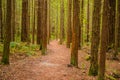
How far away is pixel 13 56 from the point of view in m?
14.9

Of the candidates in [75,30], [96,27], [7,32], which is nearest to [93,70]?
[96,27]

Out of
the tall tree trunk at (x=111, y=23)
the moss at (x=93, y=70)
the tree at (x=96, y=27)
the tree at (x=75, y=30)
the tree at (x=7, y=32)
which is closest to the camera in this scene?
the tree at (x=96, y=27)

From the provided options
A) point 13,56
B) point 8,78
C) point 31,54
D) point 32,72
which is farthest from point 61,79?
point 31,54

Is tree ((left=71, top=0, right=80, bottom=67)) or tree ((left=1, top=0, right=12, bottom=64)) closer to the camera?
tree ((left=1, top=0, right=12, bottom=64))

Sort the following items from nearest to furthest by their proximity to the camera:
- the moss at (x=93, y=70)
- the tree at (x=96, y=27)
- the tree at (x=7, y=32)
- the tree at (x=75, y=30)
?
1. the tree at (x=96, y=27)
2. the tree at (x=7, y=32)
3. the moss at (x=93, y=70)
4. the tree at (x=75, y=30)

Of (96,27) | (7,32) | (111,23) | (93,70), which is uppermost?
(111,23)

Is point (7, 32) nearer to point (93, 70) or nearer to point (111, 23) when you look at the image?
point (93, 70)

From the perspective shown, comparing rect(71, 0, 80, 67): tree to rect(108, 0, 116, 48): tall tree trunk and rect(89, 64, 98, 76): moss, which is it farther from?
rect(108, 0, 116, 48): tall tree trunk

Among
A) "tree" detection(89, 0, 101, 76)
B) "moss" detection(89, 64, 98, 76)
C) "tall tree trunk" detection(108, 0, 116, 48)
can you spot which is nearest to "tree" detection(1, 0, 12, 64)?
"tree" detection(89, 0, 101, 76)

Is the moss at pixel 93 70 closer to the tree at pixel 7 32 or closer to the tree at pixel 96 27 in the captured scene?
the tree at pixel 96 27

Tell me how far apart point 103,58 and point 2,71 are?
4706 mm

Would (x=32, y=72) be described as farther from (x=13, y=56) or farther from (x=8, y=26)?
(x=13, y=56)

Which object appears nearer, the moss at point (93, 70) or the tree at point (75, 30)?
the moss at point (93, 70)

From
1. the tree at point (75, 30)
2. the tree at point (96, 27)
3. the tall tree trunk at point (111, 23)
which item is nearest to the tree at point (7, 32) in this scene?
the tree at point (75, 30)
